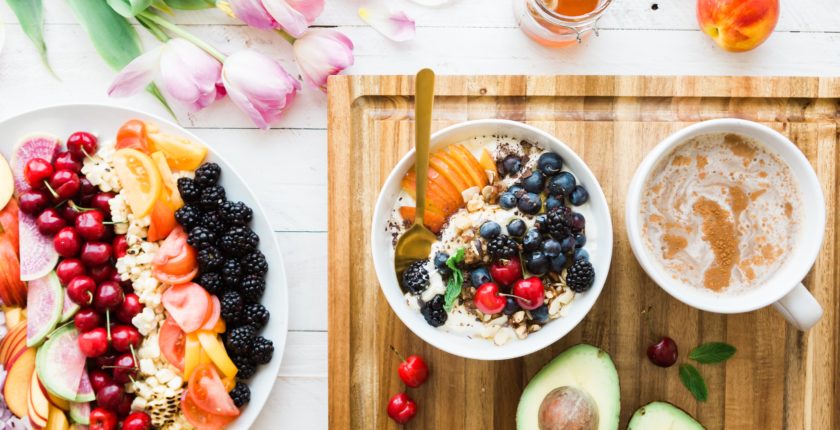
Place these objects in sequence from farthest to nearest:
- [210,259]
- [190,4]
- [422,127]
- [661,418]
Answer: [190,4], [210,259], [661,418], [422,127]

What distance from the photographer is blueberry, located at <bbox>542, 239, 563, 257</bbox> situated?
1153mm

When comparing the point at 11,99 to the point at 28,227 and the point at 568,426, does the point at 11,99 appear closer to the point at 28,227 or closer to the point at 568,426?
the point at 28,227

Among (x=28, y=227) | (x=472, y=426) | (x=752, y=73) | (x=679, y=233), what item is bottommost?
(x=472, y=426)

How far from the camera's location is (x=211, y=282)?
1.40 m

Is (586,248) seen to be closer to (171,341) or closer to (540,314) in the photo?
(540,314)

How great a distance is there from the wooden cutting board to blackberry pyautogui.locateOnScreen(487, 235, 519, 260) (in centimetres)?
26

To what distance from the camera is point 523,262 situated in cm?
119

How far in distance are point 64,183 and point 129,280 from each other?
0.23 metres

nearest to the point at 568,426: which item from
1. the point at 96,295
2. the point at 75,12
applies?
the point at 96,295

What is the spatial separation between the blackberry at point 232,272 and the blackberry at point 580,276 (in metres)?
0.65

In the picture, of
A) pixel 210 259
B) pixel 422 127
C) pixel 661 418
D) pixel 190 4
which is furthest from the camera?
pixel 190 4

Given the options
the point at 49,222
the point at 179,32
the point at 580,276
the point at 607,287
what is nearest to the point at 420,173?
the point at 580,276

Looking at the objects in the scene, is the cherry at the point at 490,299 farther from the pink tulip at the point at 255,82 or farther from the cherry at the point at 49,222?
the cherry at the point at 49,222

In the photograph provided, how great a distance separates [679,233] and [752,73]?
48 centimetres
